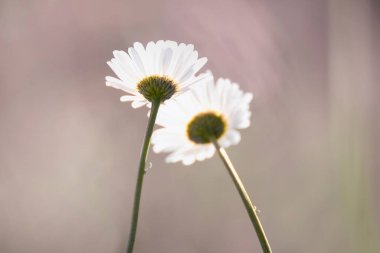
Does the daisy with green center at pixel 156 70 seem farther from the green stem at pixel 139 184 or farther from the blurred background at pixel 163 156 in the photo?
the blurred background at pixel 163 156

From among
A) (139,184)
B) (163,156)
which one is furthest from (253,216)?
(163,156)

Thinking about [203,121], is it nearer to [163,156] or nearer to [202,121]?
[202,121]

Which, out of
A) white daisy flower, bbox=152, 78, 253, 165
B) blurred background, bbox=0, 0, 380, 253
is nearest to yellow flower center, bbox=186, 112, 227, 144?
white daisy flower, bbox=152, 78, 253, 165

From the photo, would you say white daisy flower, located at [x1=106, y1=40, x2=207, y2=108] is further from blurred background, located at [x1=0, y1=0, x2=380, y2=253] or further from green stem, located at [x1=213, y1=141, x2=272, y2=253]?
blurred background, located at [x1=0, y1=0, x2=380, y2=253]

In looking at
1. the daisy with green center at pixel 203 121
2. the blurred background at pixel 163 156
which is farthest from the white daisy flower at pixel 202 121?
the blurred background at pixel 163 156
